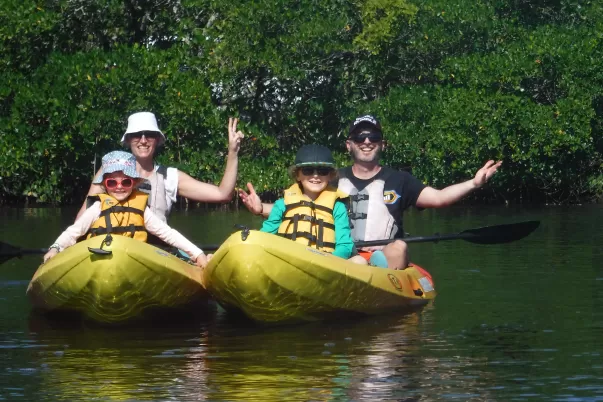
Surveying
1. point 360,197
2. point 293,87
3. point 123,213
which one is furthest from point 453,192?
point 293,87

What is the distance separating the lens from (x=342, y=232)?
10516 millimetres

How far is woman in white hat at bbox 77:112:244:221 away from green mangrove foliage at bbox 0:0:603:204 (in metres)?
15.5

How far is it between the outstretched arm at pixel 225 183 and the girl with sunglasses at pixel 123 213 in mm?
638

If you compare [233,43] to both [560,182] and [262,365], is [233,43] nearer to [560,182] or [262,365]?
[560,182]

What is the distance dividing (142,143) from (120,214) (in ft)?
2.93

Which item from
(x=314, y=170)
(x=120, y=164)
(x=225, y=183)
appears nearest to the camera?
(x=120, y=164)

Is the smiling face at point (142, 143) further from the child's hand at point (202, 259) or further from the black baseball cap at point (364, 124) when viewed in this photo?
the black baseball cap at point (364, 124)

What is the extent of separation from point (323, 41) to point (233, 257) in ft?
61.3

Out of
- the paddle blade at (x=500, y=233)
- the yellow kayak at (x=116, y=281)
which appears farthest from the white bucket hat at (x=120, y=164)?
the paddle blade at (x=500, y=233)

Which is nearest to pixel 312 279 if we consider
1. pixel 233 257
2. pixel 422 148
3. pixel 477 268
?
pixel 233 257

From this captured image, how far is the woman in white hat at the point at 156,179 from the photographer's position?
1098cm

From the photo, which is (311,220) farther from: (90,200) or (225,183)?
(90,200)

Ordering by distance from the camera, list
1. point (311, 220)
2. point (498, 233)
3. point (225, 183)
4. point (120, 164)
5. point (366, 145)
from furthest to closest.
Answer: point (498, 233)
point (366, 145)
point (225, 183)
point (311, 220)
point (120, 164)

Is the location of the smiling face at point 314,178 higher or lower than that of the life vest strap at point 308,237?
higher
